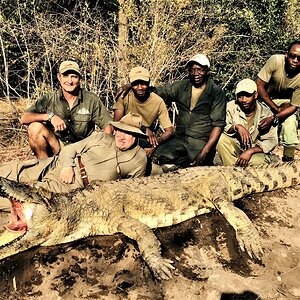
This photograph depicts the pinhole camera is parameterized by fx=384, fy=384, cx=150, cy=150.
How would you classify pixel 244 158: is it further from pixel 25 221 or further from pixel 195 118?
pixel 25 221

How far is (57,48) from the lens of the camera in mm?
7688

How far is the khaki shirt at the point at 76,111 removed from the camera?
5.41 metres

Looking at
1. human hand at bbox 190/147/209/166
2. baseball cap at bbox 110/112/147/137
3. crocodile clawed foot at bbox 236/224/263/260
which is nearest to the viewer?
crocodile clawed foot at bbox 236/224/263/260

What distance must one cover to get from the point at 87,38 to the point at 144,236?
17.9ft

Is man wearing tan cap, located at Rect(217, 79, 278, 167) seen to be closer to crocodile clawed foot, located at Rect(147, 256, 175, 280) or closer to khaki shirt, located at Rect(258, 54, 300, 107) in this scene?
khaki shirt, located at Rect(258, 54, 300, 107)

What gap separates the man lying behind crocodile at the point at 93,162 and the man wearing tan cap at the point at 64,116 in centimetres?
78

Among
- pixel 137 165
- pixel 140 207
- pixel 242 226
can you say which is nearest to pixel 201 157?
pixel 137 165

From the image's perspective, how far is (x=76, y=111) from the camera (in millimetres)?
5418

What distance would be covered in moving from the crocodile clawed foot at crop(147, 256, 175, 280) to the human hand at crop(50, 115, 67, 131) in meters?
2.37

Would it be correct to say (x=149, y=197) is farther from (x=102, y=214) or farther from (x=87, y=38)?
(x=87, y=38)

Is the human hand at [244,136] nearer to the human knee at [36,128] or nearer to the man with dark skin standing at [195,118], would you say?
the man with dark skin standing at [195,118]

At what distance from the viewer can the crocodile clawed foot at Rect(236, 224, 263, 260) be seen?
12.9 ft

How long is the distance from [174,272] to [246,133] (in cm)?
272

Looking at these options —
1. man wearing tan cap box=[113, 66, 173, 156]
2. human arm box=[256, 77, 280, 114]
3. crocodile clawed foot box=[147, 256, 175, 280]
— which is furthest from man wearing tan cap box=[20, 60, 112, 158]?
human arm box=[256, 77, 280, 114]
